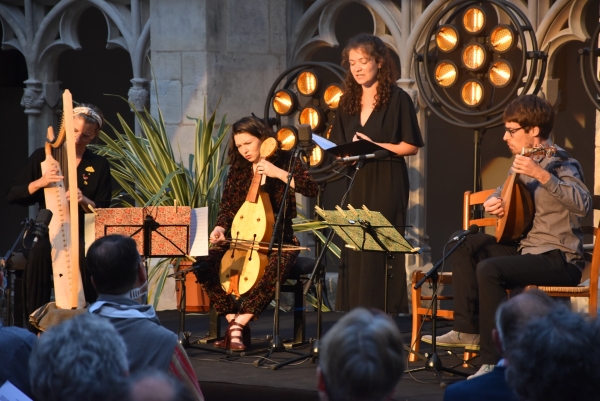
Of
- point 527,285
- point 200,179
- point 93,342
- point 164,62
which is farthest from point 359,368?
point 164,62

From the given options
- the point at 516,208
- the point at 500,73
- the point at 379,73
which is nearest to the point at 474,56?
the point at 500,73

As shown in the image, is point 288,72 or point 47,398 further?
point 288,72

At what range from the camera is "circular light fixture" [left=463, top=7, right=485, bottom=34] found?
20.2 ft

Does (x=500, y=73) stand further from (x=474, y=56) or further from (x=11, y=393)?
(x=11, y=393)

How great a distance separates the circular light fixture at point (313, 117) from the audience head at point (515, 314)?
459 centimetres

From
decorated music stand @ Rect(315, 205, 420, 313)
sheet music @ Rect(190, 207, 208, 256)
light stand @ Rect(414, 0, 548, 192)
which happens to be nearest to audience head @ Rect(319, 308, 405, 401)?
decorated music stand @ Rect(315, 205, 420, 313)

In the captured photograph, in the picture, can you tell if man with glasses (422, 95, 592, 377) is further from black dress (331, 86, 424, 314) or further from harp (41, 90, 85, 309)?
harp (41, 90, 85, 309)

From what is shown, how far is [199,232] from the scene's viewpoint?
5395mm

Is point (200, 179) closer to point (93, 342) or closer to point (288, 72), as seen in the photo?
point (288, 72)

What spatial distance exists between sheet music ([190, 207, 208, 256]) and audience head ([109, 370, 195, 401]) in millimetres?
3541

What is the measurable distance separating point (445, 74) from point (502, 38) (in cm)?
51

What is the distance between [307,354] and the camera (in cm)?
521

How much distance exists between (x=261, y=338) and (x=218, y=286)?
0.64 m

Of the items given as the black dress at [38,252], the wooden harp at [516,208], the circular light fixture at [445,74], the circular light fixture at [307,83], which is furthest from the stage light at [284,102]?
the wooden harp at [516,208]
